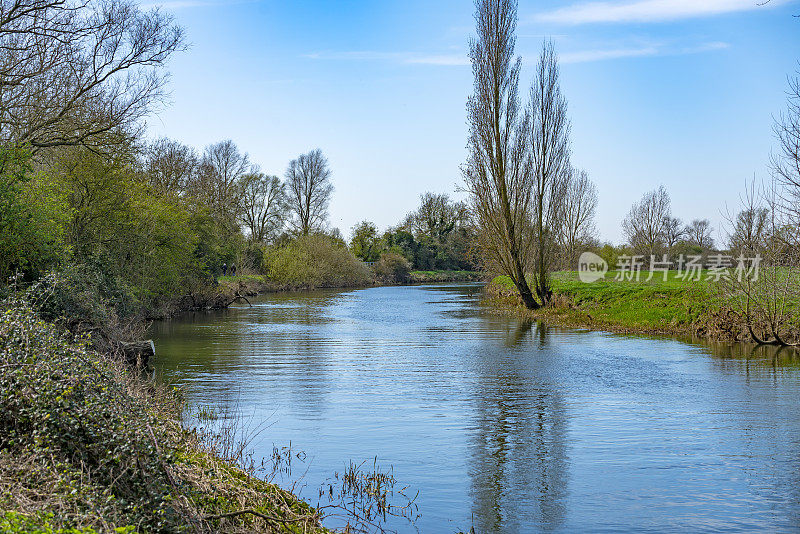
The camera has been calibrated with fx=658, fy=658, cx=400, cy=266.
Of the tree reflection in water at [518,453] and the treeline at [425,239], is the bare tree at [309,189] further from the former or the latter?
the tree reflection in water at [518,453]

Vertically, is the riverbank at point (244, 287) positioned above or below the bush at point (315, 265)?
below

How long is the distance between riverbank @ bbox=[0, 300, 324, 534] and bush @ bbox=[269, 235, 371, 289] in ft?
142

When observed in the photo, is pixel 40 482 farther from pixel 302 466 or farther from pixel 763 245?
pixel 763 245

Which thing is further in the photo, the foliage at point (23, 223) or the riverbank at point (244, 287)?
the riverbank at point (244, 287)

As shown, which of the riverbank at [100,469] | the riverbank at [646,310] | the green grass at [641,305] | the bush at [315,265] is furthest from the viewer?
the bush at [315,265]

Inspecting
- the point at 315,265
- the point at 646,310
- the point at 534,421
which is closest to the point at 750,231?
the point at 646,310

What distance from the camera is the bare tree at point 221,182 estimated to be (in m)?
38.3

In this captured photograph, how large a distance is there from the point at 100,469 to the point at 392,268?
58.3 m

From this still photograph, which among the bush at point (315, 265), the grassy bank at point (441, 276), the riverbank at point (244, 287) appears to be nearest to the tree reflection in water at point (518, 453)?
the riverbank at point (244, 287)

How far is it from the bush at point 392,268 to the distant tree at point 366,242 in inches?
50.7

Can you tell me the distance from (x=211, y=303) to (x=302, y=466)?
25803 millimetres

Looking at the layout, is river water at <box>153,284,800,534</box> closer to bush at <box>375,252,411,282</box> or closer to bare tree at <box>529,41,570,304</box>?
bare tree at <box>529,41,570,304</box>

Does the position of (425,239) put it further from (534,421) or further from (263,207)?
(534,421)

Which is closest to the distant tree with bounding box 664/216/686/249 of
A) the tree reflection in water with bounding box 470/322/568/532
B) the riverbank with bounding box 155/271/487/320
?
the riverbank with bounding box 155/271/487/320
